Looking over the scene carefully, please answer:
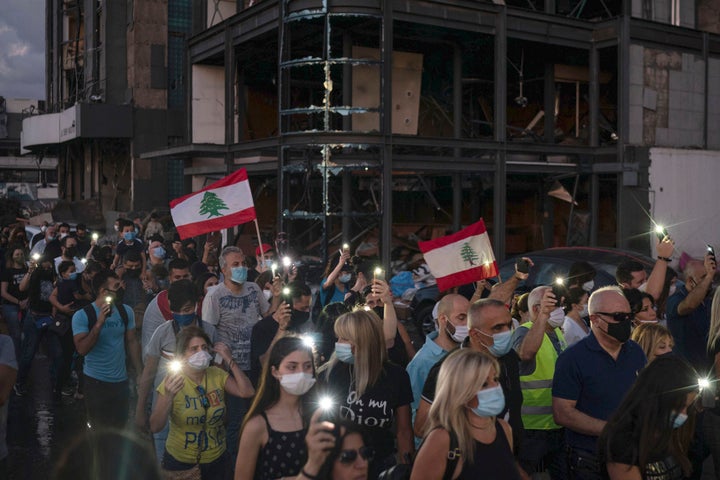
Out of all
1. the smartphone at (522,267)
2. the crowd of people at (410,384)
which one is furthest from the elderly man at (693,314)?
the smartphone at (522,267)

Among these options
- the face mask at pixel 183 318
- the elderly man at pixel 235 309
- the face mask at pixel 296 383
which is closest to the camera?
the face mask at pixel 296 383

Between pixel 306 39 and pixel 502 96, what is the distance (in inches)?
221

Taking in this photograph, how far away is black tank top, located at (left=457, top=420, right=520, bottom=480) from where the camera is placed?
12.4 ft

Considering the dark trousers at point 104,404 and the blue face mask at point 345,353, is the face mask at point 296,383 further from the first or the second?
the dark trousers at point 104,404

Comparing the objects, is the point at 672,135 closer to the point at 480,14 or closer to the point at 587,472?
the point at 480,14

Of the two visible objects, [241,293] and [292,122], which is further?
[292,122]

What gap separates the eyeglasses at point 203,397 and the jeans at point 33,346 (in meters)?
6.05

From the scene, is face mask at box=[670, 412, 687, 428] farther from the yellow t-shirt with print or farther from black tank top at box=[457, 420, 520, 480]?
the yellow t-shirt with print

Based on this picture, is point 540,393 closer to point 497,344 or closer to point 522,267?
point 497,344

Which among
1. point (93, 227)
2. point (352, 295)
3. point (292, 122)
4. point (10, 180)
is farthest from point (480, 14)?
point (10, 180)

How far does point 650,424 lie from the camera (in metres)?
3.92

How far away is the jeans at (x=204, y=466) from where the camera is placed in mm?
5277

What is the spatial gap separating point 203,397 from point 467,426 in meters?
2.08

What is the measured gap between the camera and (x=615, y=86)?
25.1m
